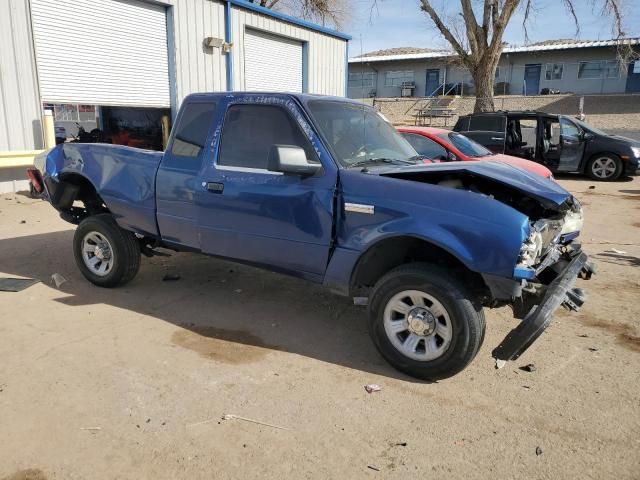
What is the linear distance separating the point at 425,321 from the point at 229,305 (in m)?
2.23

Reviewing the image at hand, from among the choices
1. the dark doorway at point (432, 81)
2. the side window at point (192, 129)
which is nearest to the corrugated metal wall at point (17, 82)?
the side window at point (192, 129)

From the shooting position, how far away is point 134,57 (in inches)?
516

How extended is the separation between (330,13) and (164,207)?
28.1m

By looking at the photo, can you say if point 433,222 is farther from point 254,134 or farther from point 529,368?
point 254,134

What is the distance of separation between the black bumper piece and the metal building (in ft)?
33.5

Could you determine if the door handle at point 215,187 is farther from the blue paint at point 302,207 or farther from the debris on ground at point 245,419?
the debris on ground at point 245,419

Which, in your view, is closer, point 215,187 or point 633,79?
point 215,187

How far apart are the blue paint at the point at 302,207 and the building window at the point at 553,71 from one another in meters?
40.7

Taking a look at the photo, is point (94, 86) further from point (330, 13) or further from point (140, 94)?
point (330, 13)

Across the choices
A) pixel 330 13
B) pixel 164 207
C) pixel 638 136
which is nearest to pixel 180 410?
pixel 164 207

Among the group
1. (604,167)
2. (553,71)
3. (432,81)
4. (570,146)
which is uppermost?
(553,71)

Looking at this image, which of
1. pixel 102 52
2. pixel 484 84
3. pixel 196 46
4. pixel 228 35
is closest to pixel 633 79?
pixel 484 84

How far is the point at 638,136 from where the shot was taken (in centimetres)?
2020

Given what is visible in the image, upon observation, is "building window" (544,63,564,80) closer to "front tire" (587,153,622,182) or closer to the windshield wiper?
"front tire" (587,153,622,182)
